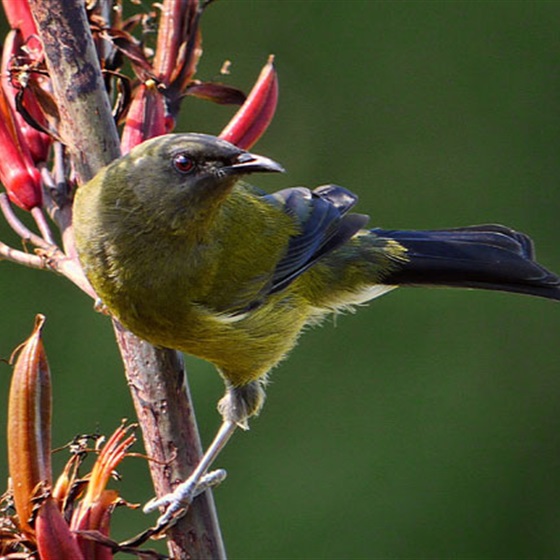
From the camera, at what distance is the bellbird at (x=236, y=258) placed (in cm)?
174

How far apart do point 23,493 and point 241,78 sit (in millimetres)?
2433

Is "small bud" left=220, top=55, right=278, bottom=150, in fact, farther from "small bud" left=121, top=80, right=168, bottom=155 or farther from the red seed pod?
the red seed pod

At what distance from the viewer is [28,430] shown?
136cm

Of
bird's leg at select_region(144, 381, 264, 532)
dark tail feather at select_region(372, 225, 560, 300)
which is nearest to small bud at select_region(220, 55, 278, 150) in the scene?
bird's leg at select_region(144, 381, 264, 532)

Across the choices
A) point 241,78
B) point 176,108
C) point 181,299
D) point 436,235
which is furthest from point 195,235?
point 241,78

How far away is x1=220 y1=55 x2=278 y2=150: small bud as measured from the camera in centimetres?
175

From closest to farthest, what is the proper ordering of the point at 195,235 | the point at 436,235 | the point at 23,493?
the point at 23,493
the point at 195,235
the point at 436,235

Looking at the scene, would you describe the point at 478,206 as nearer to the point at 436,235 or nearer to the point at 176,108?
the point at 436,235

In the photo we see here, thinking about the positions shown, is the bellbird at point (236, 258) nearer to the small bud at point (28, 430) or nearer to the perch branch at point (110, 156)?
the perch branch at point (110, 156)

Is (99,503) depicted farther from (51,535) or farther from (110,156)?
(110,156)

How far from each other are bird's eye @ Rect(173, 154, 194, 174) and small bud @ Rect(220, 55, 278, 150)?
0.25 ft

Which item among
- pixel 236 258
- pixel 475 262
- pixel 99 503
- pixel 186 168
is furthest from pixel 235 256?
pixel 99 503

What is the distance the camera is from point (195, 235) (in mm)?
1867

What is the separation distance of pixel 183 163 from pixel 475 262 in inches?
27.6
